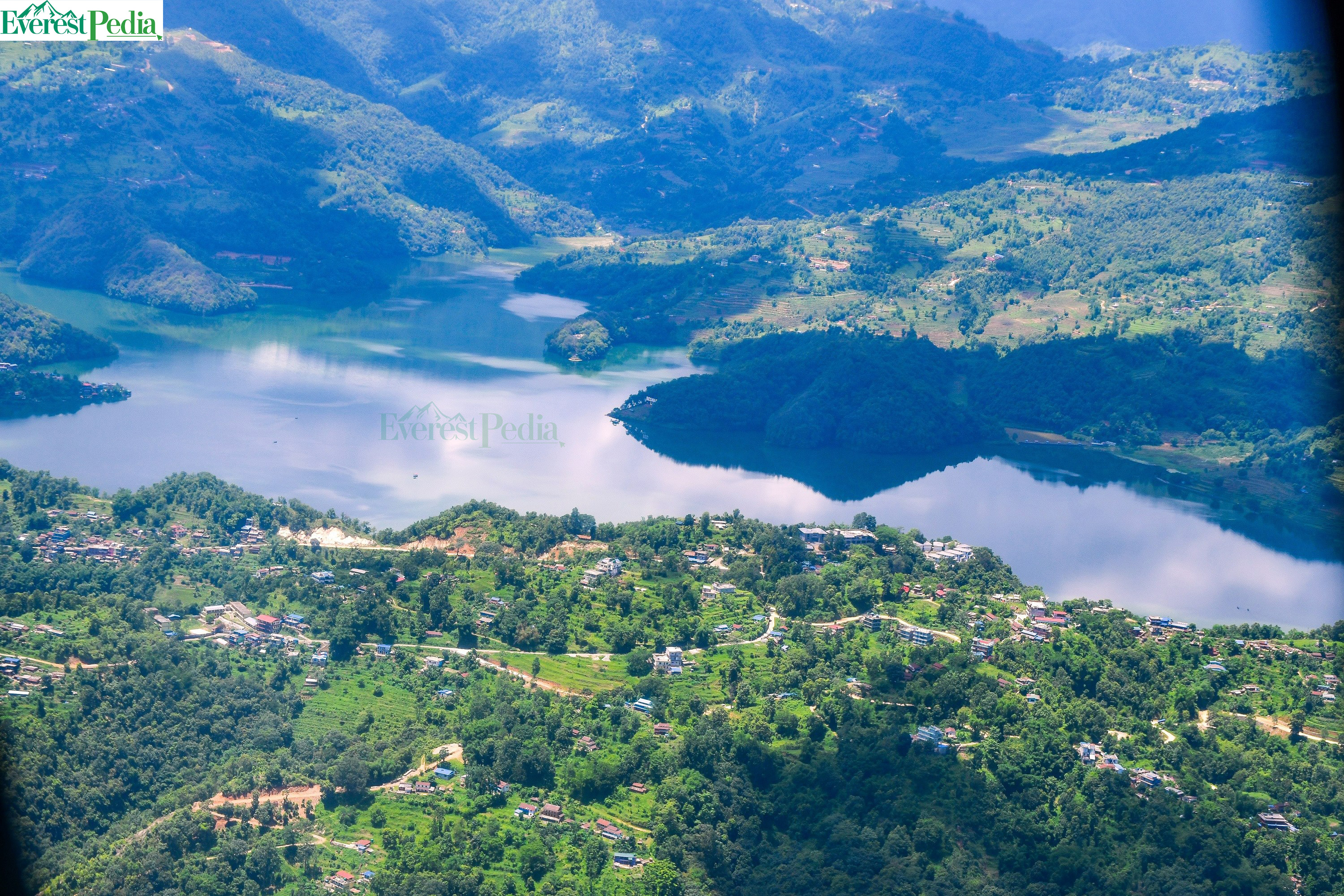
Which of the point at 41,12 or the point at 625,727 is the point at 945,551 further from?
the point at 41,12

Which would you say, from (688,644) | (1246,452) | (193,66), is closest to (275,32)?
(193,66)

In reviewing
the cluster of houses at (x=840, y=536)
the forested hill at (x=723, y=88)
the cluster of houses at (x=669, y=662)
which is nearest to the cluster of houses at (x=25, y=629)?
the cluster of houses at (x=669, y=662)

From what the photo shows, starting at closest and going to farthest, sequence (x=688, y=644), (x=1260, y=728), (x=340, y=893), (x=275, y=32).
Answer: (x=340, y=893), (x=1260, y=728), (x=688, y=644), (x=275, y=32)

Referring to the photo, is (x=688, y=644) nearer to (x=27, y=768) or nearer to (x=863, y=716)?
(x=863, y=716)

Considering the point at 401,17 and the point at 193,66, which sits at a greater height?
the point at 401,17

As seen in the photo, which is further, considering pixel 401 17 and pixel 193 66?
pixel 401 17

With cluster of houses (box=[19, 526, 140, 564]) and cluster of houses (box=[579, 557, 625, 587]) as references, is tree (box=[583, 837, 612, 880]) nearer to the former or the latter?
cluster of houses (box=[579, 557, 625, 587])

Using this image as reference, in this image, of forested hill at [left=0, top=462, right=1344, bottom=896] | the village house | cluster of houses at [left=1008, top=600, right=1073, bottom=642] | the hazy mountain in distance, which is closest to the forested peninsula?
forested hill at [left=0, top=462, right=1344, bottom=896]
